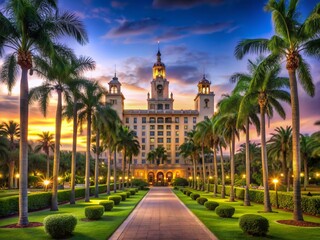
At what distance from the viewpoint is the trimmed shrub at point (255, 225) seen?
16.6 metres

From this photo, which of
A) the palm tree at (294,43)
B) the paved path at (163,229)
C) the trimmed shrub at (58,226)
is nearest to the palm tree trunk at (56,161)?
the paved path at (163,229)

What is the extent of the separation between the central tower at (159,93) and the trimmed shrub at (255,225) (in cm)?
14188

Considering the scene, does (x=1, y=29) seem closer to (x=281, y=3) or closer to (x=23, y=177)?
(x=23, y=177)

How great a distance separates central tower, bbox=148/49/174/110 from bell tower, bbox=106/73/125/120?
46.4ft

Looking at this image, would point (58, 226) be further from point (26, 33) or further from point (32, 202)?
point (32, 202)

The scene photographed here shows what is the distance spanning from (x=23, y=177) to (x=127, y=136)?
177 ft

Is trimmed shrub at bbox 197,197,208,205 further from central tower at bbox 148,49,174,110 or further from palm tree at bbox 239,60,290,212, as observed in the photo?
central tower at bbox 148,49,174,110

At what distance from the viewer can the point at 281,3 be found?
2209 cm

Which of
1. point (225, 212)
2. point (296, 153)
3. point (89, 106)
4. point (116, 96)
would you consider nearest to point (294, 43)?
point (296, 153)

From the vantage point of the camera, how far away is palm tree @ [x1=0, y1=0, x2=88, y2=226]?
66.3ft

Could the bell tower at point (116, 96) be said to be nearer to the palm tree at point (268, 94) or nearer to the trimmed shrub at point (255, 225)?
the palm tree at point (268, 94)

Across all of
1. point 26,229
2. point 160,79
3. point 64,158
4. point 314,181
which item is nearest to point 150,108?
point 160,79

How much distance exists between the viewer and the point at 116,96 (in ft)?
485

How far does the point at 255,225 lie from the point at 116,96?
438 feet
